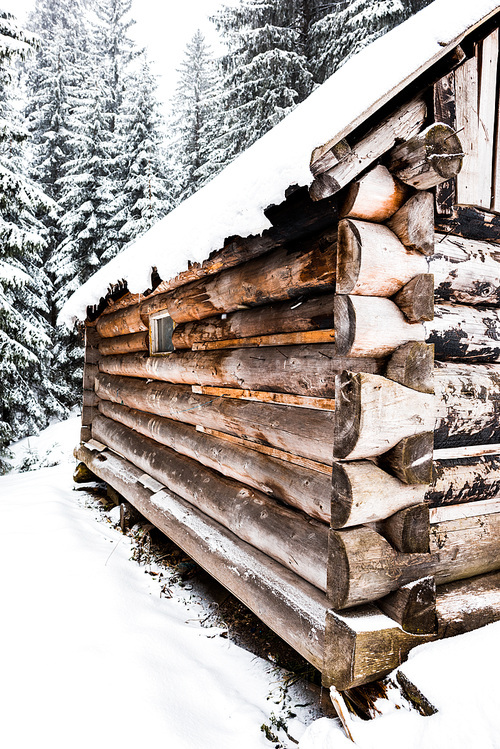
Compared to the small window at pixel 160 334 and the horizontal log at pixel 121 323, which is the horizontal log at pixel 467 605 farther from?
the horizontal log at pixel 121 323

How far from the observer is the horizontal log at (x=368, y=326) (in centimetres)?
208

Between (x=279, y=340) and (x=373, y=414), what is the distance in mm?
1048

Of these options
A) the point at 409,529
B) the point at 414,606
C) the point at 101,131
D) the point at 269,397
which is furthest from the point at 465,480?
the point at 101,131

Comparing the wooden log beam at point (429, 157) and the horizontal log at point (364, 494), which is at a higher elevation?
the wooden log beam at point (429, 157)

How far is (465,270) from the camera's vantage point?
2.54 metres

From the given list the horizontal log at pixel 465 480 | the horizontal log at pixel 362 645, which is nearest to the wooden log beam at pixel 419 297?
→ the horizontal log at pixel 465 480

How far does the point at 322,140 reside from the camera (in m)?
1.92

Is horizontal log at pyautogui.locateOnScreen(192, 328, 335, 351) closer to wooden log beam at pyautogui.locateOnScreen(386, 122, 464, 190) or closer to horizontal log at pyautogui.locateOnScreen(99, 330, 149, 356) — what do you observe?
wooden log beam at pyautogui.locateOnScreen(386, 122, 464, 190)

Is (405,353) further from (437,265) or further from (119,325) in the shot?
(119,325)

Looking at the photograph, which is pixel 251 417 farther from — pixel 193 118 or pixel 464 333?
pixel 193 118

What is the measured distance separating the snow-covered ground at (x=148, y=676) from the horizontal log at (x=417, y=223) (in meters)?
1.98

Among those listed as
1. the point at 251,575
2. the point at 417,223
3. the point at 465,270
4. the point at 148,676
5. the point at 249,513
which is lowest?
the point at 148,676

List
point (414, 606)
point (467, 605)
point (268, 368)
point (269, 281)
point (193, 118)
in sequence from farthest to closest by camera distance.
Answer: point (193, 118), point (268, 368), point (269, 281), point (467, 605), point (414, 606)

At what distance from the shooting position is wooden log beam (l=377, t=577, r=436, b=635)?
2168 millimetres
